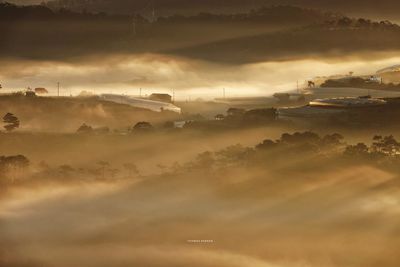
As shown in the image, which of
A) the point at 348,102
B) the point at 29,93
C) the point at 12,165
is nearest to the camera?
the point at 348,102

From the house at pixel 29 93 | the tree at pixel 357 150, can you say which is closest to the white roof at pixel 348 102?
the tree at pixel 357 150

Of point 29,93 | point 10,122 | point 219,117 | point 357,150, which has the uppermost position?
point 29,93

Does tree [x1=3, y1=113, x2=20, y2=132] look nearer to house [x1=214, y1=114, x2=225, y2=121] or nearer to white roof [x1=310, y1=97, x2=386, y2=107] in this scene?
house [x1=214, y1=114, x2=225, y2=121]

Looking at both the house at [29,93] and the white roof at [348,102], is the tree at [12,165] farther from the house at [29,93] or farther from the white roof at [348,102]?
the white roof at [348,102]

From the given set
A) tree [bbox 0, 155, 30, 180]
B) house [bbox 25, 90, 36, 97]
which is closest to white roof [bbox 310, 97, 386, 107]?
tree [bbox 0, 155, 30, 180]

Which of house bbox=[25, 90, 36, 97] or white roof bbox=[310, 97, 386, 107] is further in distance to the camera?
house bbox=[25, 90, 36, 97]

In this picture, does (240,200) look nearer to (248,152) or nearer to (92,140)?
(248,152)

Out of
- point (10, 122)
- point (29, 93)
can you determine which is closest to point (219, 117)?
point (29, 93)

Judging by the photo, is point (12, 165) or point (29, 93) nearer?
point (12, 165)

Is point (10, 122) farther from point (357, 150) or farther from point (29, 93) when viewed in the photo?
point (357, 150)
